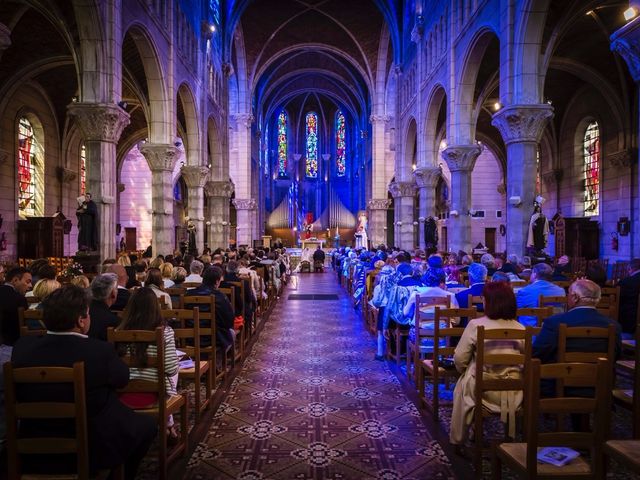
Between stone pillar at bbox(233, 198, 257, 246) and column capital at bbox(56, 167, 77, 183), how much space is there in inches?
426

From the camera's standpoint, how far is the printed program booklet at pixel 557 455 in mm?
2754

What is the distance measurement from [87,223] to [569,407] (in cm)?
1019

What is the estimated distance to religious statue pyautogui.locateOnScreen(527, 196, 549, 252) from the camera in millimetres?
10828

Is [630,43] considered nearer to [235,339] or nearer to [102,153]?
[235,339]

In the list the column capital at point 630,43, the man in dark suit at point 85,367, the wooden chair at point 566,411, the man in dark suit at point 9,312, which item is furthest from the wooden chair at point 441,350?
the man in dark suit at point 9,312

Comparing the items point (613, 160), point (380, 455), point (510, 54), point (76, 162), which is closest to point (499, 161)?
point (613, 160)

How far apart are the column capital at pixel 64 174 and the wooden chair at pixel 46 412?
22.0 meters

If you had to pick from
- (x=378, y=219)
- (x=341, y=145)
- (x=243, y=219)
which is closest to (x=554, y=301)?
(x=378, y=219)

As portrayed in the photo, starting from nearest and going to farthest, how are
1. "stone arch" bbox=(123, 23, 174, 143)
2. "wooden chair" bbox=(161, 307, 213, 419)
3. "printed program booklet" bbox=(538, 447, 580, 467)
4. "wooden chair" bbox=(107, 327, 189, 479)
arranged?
"printed program booklet" bbox=(538, 447, 580, 467), "wooden chair" bbox=(107, 327, 189, 479), "wooden chair" bbox=(161, 307, 213, 419), "stone arch" bbox=(123, 23, 174, 143)

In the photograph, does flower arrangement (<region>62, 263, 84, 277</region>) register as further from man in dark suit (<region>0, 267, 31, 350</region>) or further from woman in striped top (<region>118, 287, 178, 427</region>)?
woman in striped top (<region>118, 287, 178, 427</region>)

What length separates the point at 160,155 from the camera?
14.8 meters

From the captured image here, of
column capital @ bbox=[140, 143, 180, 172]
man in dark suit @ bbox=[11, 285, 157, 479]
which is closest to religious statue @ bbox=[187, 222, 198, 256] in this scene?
column capital @ bbox=[140, 143, 180, 172]

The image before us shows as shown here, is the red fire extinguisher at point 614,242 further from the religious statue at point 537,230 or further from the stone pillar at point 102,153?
the stone pillar at point 102,153

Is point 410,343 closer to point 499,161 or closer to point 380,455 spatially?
point 380,455
